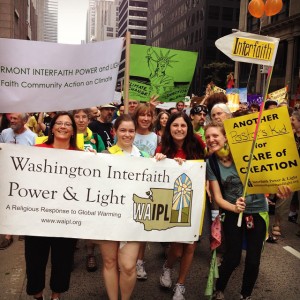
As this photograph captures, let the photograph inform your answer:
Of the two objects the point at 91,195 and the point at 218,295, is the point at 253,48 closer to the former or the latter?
the point at 91,195

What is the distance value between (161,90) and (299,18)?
30.9 metres

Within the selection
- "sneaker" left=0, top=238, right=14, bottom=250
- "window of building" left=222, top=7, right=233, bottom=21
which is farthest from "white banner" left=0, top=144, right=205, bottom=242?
"window of building" left=222, top=7, right=233, bottom=21

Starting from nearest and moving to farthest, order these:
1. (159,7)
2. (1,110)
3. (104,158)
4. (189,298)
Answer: (1,110) < (104,158) < (189,298) < (159,7)

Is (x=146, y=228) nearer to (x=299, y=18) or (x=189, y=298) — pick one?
(x=189, y=298)

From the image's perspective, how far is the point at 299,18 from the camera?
31781 millimetres

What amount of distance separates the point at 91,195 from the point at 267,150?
1.58m

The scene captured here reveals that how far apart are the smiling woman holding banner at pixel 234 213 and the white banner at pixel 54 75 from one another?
3.81ft

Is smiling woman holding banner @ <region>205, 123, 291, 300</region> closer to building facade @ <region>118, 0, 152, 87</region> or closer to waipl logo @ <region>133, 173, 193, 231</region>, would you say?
waipl logo @ <region>133, 173, 193, 231</region>

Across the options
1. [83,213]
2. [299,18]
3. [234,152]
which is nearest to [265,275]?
[234,152]

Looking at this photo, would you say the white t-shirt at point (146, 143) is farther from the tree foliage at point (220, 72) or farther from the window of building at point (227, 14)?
the window of building at point (227, 14)

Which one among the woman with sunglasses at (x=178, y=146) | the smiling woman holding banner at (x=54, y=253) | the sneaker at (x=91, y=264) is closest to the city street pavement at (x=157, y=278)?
the sneaker at (x=91, y=264)

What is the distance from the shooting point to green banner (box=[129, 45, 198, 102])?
5.29 metres

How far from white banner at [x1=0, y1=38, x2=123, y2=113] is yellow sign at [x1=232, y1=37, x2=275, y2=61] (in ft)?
3.67

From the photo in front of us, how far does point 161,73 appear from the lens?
17.6 ft
